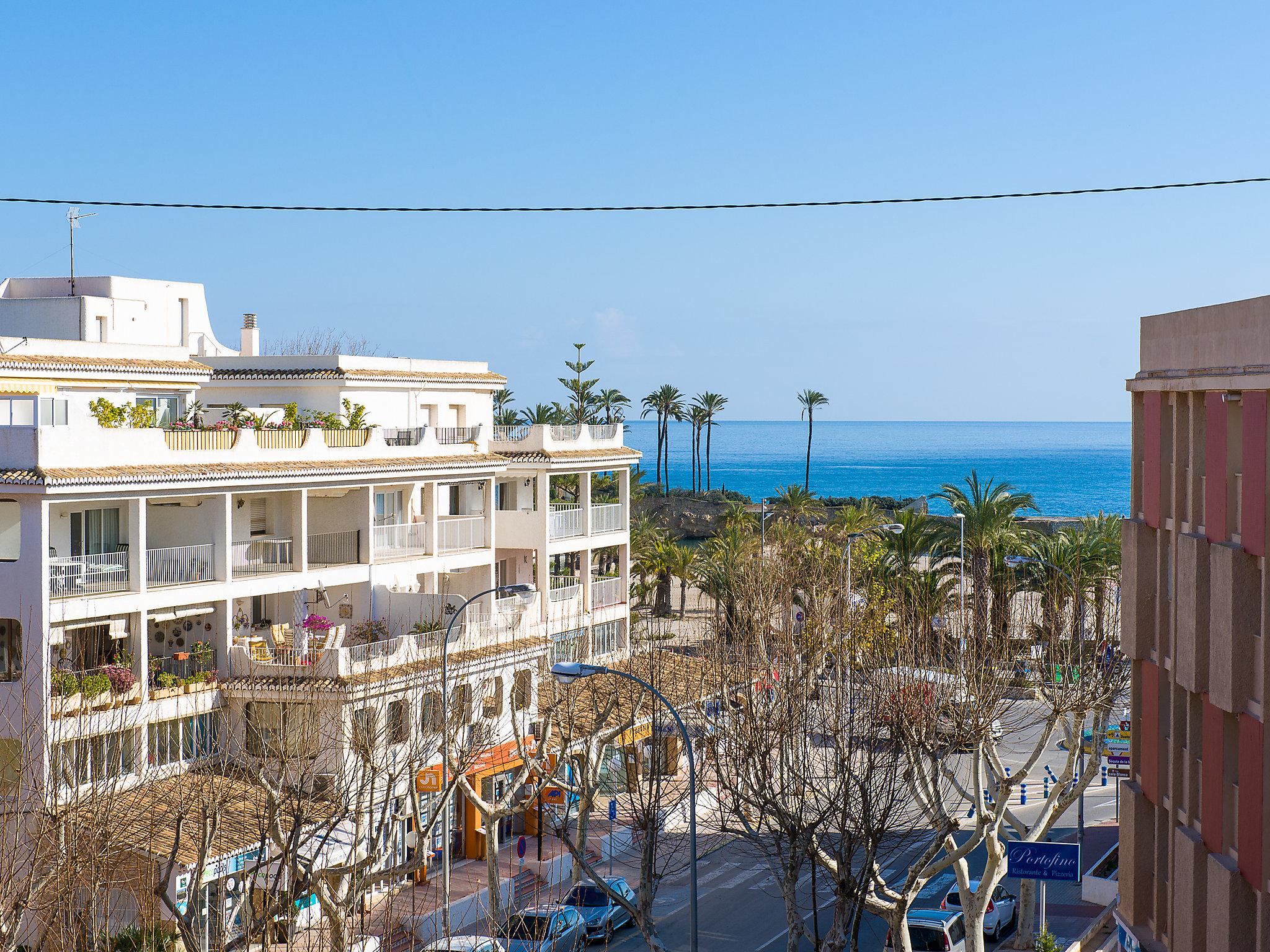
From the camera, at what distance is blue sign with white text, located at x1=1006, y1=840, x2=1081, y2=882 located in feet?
83.3

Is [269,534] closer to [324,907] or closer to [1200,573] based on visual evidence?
[324,907]

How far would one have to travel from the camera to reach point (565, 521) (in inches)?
1816

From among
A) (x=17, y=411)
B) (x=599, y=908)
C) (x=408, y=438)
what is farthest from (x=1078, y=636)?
(x=17, y=411)

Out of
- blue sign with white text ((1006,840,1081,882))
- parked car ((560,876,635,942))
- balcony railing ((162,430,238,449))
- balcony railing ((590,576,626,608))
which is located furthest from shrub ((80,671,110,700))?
balcony railing ((590,576,626,608))

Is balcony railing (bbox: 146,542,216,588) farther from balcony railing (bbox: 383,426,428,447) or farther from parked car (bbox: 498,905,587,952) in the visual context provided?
parked car (bbox: 498,905,587,952)

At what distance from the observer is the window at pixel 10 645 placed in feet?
96.4

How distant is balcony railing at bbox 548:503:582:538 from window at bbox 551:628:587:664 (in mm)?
3325

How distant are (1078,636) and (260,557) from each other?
20308 millimetres

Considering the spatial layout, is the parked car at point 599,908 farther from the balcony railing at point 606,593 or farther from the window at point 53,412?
the window at point 53,412

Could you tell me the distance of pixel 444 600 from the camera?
37781 mm

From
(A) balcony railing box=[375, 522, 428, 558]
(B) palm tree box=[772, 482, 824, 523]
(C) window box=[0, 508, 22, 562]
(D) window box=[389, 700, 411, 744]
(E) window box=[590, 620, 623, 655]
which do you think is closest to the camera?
(C) window box=[0, 508, 22, 562]

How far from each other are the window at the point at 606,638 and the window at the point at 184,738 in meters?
Result: 15.5

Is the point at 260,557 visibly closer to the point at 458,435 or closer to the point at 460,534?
the point at 460,534

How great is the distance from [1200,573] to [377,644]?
811 inches
